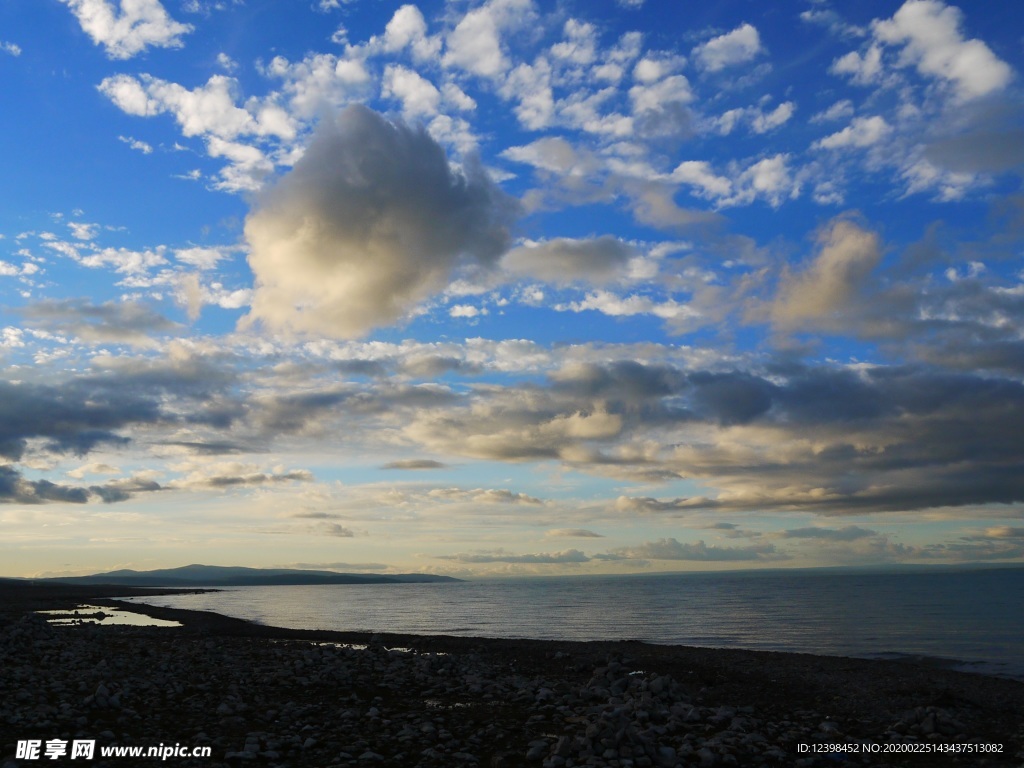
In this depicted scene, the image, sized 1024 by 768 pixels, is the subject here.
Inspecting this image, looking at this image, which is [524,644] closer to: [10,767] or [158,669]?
[158,669]

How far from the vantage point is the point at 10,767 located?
11820 millimetres

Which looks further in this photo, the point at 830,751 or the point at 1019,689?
the point at 1019,689

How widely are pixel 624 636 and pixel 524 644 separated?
13.5m

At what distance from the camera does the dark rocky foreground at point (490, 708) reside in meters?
14.5

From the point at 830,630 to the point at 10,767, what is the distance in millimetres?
54542

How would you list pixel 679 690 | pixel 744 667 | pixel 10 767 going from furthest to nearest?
pixel 744 667 → pixel 679 690 → pixel 10 767

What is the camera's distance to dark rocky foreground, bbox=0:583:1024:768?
1450cm

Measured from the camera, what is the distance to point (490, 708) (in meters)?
19.4

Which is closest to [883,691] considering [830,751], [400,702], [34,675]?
[830,751]

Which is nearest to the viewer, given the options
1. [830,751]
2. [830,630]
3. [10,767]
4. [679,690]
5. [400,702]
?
[10,767]

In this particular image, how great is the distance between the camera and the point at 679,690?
2194 cm

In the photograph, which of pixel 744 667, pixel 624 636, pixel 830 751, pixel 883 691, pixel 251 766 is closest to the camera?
pixel 251 766

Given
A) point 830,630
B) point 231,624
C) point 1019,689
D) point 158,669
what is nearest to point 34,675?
point 158,669

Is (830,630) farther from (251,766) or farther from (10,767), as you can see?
(10,767)
